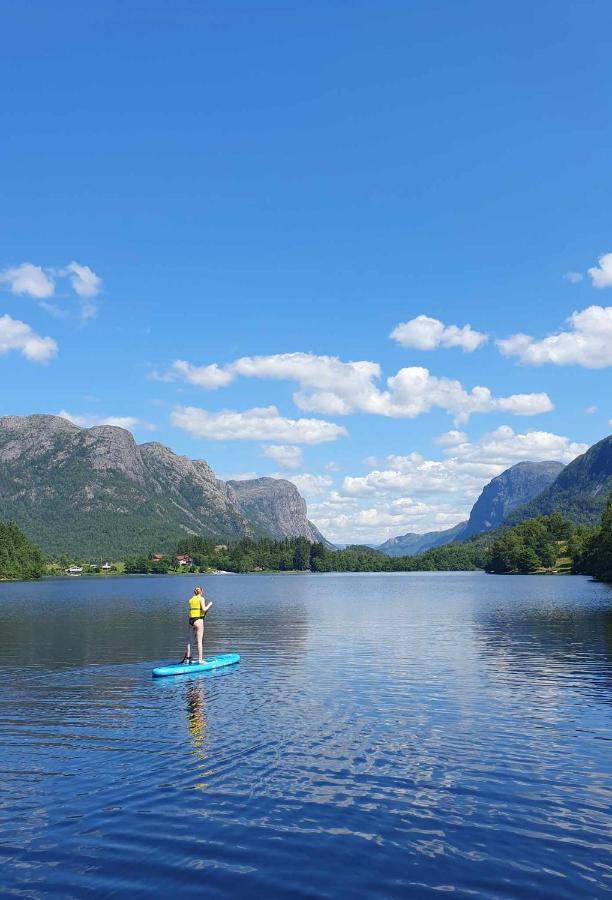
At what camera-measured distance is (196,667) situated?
43.9 meters

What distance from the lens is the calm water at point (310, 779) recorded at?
51.3 feet

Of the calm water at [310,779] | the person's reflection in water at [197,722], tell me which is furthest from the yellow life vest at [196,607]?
the person's reflection in water at [197,722]

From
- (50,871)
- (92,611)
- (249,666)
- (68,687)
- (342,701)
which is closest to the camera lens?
(50,871)

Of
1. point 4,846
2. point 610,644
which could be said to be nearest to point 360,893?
point 4,846

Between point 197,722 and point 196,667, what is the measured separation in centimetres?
1406

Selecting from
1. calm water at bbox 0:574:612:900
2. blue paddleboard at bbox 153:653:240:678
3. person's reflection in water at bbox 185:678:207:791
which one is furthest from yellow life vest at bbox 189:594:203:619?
person's reflection in water at bbox 185:678:207:791

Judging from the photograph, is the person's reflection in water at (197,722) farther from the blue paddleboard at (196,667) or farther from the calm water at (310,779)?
the blue paddleboard at (196,667)

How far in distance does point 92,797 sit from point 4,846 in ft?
11.9

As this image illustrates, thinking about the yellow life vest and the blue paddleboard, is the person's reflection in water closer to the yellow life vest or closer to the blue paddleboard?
the blue paddleboard

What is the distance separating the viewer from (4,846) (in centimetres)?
1708

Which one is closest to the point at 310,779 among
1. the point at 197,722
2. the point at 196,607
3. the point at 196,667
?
the point at 197,722

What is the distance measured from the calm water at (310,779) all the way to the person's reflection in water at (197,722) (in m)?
0.14

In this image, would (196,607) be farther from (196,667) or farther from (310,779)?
(310,779)

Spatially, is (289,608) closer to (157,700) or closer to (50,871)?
(157,700)
